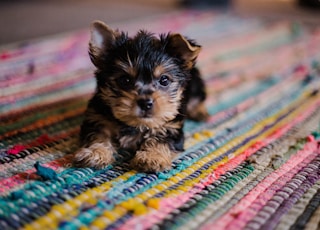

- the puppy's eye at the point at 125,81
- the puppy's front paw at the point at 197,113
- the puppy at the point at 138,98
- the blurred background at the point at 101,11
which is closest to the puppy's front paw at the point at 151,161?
the puppy at the point at 138,98

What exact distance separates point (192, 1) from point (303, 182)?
3855 millimetres

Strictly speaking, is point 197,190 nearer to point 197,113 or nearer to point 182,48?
point 182,48

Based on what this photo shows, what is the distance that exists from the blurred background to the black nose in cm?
248

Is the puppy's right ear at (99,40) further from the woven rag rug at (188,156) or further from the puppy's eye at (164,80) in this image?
the woven rag rug at (188,156)

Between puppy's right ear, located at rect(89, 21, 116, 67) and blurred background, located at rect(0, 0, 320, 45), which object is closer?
puppy's right ear, located at rect(89, 21, 116, 67)

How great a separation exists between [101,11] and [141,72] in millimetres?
3781

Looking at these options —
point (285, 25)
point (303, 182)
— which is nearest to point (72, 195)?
point (303, 182)

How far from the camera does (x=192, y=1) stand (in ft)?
16.6

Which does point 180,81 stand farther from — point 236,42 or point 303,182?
point 236,42

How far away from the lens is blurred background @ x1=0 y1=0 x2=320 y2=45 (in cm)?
418

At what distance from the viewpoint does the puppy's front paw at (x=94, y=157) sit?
161 cm

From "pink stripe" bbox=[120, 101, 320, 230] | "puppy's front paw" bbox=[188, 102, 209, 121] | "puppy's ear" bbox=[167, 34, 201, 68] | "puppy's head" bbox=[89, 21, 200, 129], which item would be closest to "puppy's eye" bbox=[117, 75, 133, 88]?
"puppy's head" bbox=[89, 21, 200, 129]

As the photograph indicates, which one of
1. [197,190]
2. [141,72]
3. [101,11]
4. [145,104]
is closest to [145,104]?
[145,104]

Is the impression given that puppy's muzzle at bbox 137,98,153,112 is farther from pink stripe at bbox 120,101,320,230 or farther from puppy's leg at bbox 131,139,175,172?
pink stripe at bbox 120,101,320,230
